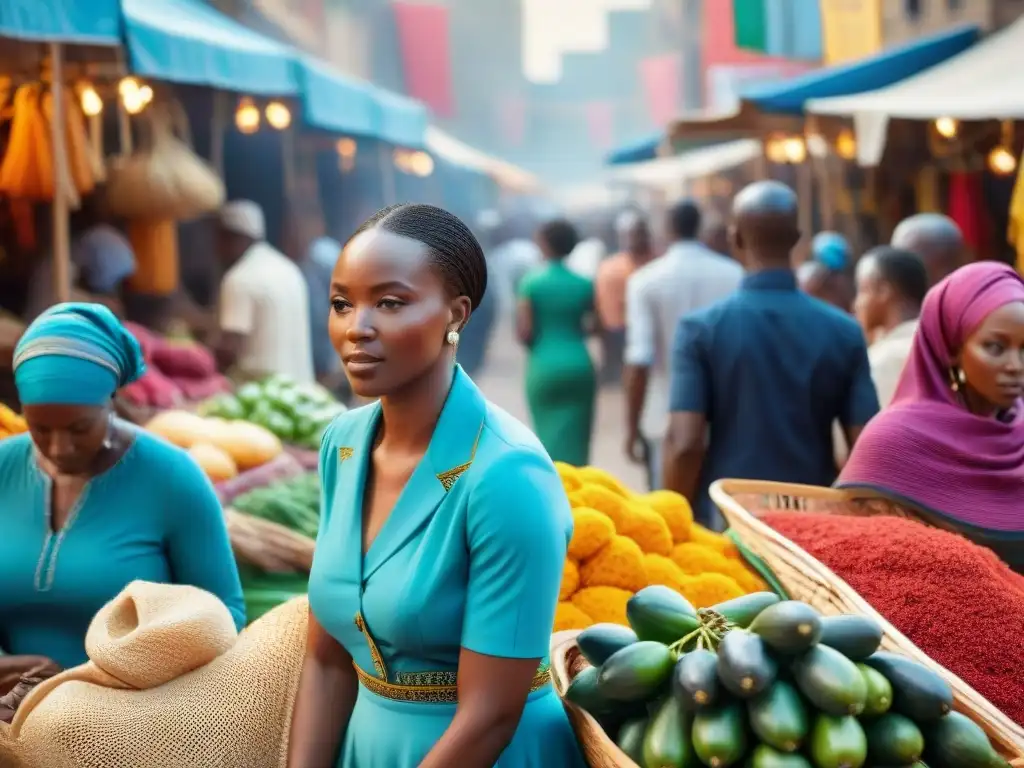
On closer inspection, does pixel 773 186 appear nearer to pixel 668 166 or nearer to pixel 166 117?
pixel 166 117

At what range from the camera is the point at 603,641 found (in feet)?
7.52

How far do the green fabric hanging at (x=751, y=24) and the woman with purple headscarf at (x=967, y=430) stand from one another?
15080mm

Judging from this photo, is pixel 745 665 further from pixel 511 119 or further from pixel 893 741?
pixel 511 119

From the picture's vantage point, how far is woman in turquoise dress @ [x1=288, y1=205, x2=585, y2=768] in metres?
2.08

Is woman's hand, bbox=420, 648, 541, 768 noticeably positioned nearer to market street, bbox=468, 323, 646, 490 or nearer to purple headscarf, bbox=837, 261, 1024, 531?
purple headscarf, bbox=837, 261, 1024, 531

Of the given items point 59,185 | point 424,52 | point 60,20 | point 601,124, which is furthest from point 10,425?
point 601,124

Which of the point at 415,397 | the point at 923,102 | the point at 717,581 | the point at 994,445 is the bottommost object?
the point at 717,581

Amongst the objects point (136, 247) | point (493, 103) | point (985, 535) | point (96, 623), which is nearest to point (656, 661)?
point (96, 623)

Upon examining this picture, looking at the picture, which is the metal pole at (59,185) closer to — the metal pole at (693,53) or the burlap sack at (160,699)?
the burlap sack at (160,699)

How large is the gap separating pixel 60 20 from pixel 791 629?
4.91 m

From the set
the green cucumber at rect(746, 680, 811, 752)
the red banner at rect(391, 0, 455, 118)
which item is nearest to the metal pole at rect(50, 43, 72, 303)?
the green cucumber at rect(746, 680, 811, 752)

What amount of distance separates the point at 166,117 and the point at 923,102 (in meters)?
4.87

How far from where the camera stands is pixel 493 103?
2938 inches

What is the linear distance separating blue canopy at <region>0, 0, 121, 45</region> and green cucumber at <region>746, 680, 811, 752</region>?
4822 mm
